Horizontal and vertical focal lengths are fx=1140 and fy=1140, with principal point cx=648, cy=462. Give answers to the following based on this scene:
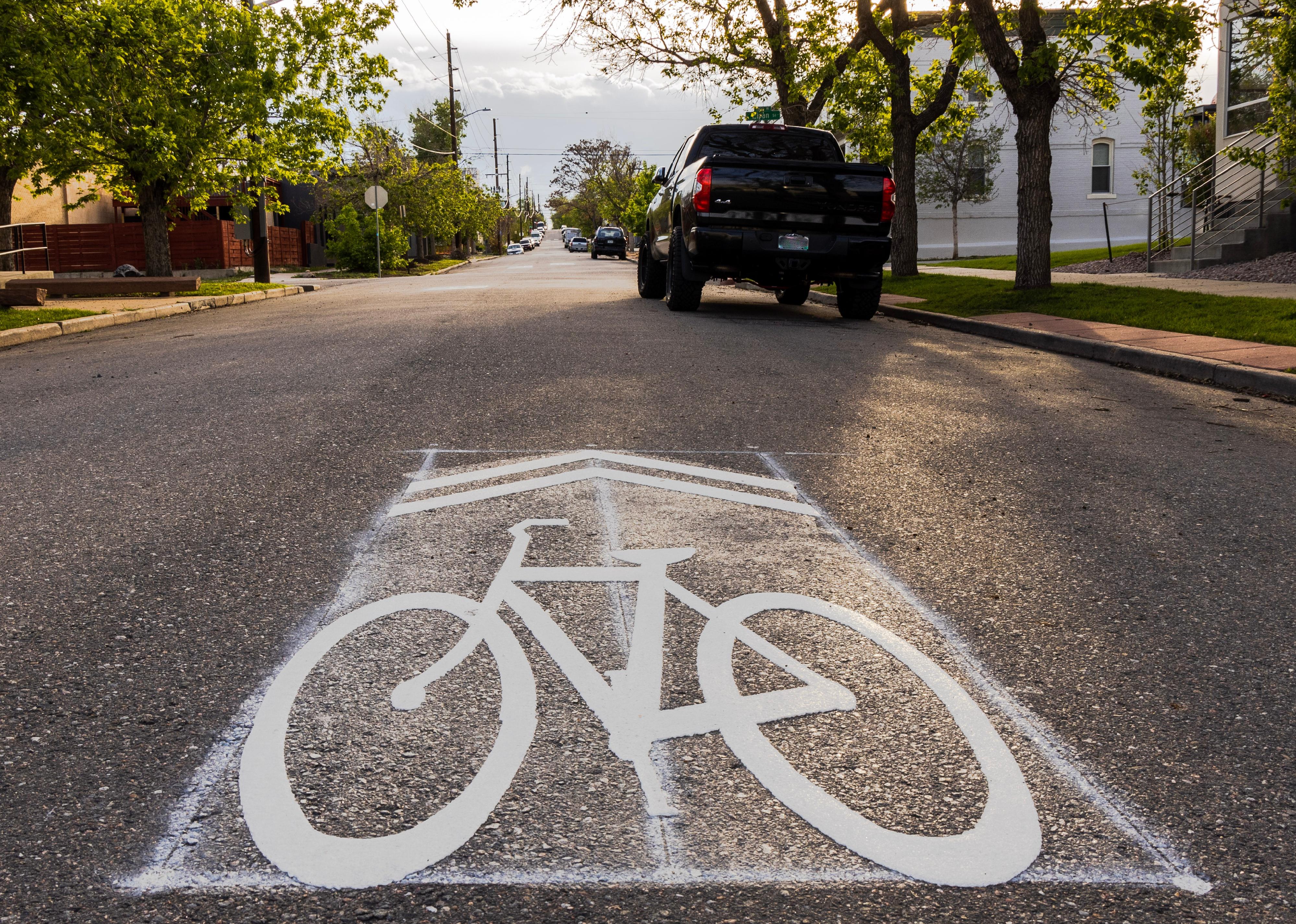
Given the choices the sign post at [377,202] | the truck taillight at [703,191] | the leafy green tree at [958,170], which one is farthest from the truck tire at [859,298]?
the leafy green tree at [958,170]

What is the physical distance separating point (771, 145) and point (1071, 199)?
36745 millimetres

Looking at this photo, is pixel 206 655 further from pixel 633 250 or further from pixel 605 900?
pixel 633 250

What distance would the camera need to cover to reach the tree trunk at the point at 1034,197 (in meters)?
16.0

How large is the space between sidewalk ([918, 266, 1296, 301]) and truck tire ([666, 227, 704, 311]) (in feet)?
19.3

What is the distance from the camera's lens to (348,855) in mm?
2463

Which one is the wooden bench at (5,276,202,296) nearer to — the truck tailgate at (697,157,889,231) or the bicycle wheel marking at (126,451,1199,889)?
the truck tailgate at (697,157,889,231)

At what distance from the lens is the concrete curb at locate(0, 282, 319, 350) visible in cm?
1372

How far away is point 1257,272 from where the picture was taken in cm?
1931

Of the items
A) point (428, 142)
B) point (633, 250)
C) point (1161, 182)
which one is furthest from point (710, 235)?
point (428, 142)

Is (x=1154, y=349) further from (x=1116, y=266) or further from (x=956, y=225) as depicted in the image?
(x=956, y=225)

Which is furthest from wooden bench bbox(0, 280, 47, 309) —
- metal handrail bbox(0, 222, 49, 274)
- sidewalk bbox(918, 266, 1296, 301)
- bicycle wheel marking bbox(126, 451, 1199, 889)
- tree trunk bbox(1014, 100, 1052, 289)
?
bicycle wheel marking bbox(126, 451, 1199, 889)

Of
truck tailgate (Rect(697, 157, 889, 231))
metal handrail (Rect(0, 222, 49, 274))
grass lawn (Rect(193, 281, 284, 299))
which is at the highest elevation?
metal handrail (Rect(0, 222, 49, 274))

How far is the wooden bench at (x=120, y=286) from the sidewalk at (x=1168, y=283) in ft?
47.7

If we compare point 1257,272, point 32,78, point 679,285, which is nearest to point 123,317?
point 32,78
